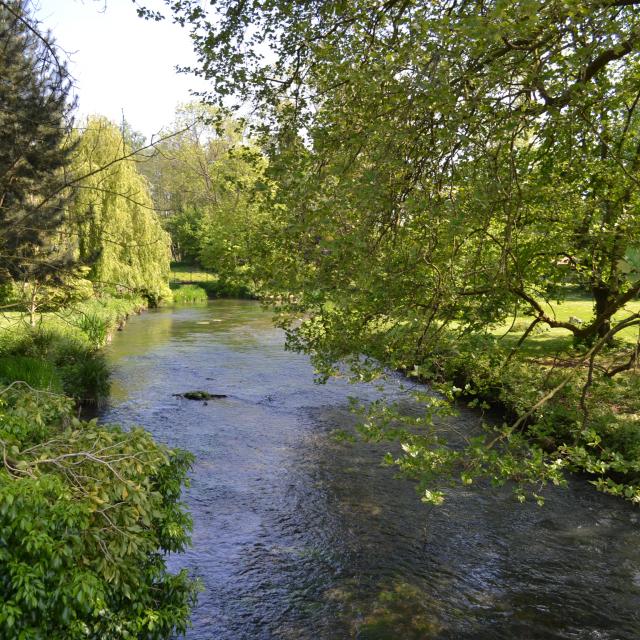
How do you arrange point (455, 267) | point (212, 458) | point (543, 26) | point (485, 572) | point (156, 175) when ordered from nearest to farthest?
point (543, 26) → point (455, 267) → point (485, 572) → point (212, 458) → point (156, 175)

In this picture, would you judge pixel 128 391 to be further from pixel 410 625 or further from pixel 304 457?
pixel 410 625

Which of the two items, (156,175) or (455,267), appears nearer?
(455,267)

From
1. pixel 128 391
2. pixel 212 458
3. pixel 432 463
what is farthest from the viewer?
pixel 128 391

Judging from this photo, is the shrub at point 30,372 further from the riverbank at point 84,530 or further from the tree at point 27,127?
the riverbank at point 84,530

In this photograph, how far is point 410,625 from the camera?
7262 mm

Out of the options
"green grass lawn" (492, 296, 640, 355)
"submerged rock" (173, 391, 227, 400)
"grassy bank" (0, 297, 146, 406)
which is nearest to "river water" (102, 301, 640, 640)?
"grassy bank" (0, 297, 146, 406)

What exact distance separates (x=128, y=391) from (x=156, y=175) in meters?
59.8

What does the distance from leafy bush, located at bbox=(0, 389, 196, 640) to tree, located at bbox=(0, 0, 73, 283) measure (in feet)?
7.19

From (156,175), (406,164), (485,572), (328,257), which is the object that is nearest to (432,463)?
(328,257)

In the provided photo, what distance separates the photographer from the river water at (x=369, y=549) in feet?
24.1

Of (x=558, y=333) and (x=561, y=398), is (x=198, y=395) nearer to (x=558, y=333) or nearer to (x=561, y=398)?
(x=561, y=398)

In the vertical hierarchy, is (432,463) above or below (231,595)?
above

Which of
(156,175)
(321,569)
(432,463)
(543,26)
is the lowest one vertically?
(321,569)

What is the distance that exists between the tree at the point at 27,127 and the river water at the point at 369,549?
14.3 feet
